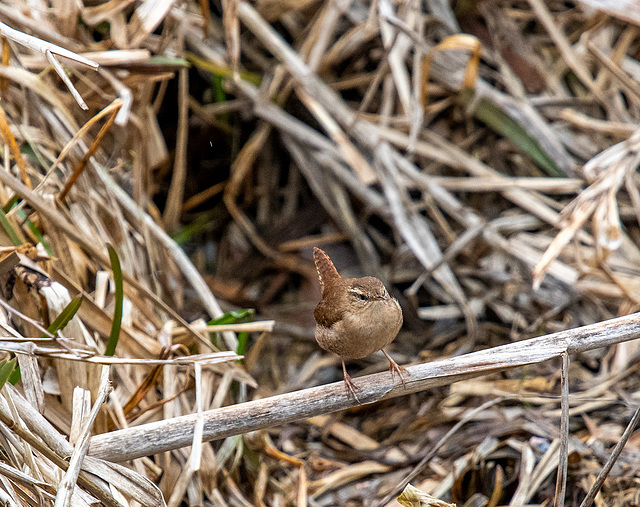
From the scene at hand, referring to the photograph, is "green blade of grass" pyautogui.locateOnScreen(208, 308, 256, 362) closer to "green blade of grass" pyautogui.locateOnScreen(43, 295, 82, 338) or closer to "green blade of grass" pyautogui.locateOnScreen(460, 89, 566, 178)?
"green blade of grass" pyautogui.locateOnScreen(43, 295, 82, 338)

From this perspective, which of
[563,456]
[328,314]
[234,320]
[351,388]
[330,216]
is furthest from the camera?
[330,216]

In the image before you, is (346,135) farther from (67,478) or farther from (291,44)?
(67,478)

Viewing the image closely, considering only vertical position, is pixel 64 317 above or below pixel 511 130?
above

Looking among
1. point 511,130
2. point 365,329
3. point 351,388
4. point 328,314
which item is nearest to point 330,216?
point 511,130

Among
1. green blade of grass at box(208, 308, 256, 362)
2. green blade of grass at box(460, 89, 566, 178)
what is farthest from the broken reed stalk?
green blade of grass at box(460, 89, 566, 178)

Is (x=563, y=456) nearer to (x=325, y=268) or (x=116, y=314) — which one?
(x=325, y=268)

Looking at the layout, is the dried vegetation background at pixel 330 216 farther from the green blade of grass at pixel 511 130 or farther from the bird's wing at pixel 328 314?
the bird's wing at pixel 328 314

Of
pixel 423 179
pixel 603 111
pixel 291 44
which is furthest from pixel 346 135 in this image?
pixel 603 111

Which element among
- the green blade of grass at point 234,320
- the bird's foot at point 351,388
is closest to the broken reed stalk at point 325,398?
the bird's foot at point 351,388
